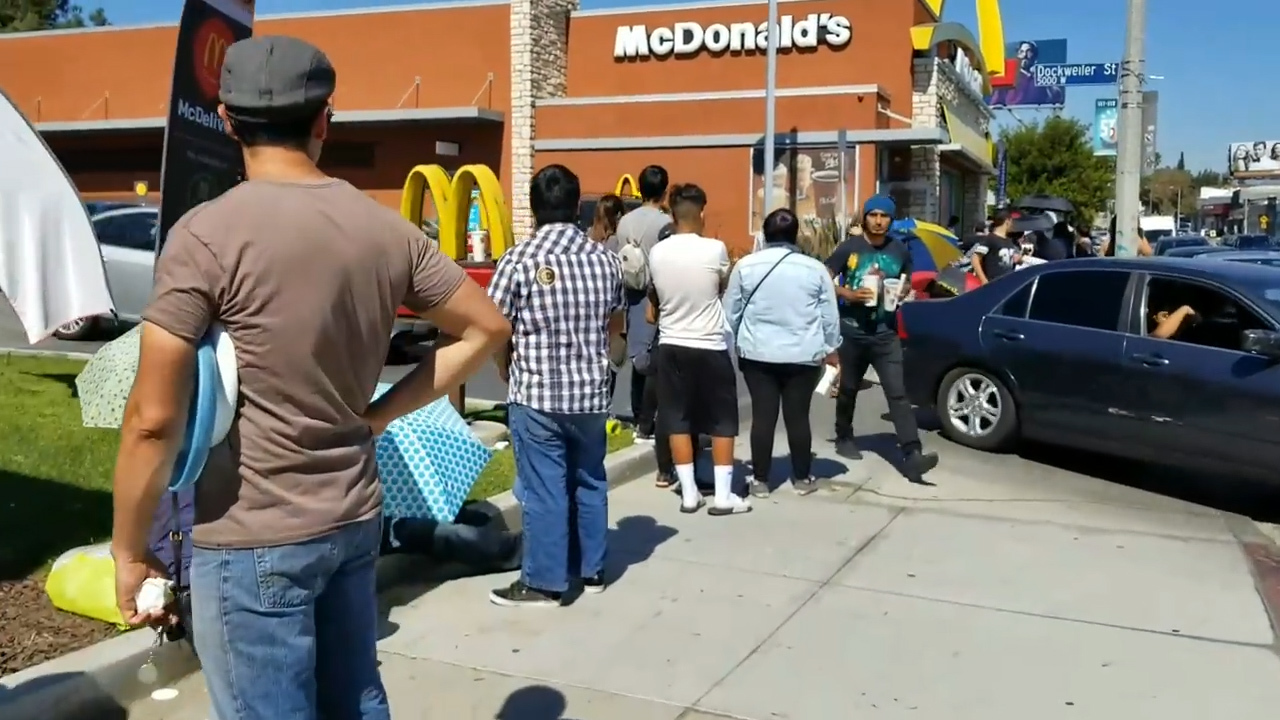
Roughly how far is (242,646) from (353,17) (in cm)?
2531

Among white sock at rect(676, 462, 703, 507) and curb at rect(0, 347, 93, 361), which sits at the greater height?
curb at rect(0, 347, 93, 361)

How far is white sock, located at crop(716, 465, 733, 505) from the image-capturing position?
6.91 metres

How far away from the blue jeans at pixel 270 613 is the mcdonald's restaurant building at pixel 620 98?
1906 centimetres

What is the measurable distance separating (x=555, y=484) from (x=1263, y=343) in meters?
4.30

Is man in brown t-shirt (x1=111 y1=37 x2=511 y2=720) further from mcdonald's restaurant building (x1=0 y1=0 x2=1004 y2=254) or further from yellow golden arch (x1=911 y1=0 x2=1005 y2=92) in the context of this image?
yellow golden arch (x1=911 y1=0 x2=1005 y2=92)

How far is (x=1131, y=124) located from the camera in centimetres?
1406

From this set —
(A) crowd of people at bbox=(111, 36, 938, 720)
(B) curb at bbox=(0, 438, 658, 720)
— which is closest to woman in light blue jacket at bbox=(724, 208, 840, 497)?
Result: (B) curb at bbox=(0, 438, 658, 720)

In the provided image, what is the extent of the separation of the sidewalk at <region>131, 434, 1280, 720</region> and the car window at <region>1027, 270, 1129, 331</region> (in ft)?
5.10

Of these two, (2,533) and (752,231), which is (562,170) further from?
(752,231)

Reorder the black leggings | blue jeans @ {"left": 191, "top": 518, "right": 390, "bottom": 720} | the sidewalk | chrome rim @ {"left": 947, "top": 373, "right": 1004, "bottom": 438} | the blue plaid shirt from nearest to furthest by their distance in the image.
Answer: blue jeans @ {"left": 191, "top": 518, "right": 390, "bottom": 720} → the sidewalk → the blue plaid shirt → the black leggings → chrome rim @ {"left": 947, "top": 373, "right": 1004, "bottom": 438}

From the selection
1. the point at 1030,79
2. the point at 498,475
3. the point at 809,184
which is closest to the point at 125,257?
the point at 498,475

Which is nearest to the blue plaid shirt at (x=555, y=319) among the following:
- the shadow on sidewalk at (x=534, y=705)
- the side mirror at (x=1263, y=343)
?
the shadow on sidewalk at (x=534, y=705)

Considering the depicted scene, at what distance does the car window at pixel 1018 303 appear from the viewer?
867 cm

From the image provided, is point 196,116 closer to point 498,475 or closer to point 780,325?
point 498,475
